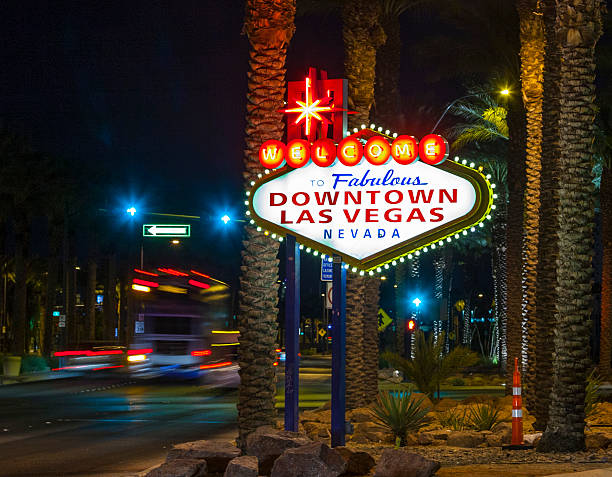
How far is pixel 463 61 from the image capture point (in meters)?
32.9

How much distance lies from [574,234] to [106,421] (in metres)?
11.3

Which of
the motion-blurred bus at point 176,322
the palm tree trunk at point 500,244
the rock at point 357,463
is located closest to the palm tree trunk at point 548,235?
the rock at point 357,463

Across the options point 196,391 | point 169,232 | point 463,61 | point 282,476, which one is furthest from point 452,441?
point 169,232

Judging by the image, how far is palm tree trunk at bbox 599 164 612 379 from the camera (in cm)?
3944

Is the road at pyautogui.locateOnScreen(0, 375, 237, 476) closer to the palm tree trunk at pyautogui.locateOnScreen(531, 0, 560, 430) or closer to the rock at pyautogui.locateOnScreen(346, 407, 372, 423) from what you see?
the rock at pyautogui.locateOnScreen(346, 407, 372, 423)

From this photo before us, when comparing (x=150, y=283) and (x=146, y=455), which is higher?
(x=150, y=283)

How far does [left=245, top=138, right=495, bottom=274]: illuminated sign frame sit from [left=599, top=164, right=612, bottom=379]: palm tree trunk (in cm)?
2615

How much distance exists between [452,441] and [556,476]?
535 cm

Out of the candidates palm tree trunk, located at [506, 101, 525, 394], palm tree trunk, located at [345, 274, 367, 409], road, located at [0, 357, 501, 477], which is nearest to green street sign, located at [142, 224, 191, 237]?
road, located at [0, 357, 501, 477]

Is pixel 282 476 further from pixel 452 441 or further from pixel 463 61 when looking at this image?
pixel 463 61

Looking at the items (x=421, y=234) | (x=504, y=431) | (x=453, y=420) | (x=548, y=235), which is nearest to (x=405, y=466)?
(x=421, y=234)

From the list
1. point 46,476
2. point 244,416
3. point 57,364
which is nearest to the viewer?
point 46,476

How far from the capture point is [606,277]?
1587 inches

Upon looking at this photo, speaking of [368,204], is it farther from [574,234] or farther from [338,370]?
[574,234]
